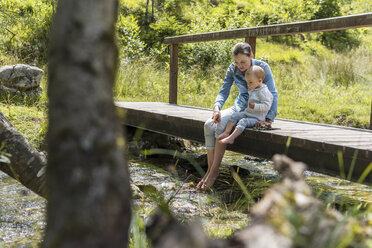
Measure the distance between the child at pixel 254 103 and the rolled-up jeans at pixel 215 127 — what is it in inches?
6.2

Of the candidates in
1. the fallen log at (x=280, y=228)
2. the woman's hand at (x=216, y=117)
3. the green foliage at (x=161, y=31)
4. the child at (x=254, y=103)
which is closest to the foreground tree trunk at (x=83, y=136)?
the fallen log at (x=280, y=228)

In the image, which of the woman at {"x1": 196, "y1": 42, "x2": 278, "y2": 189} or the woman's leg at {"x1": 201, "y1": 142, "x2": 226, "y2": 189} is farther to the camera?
the woman's leg at {"x1": 201, "y1": 142, "x2": 226, "y2": 189}

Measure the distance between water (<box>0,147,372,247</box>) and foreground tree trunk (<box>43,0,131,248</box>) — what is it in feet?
4.28

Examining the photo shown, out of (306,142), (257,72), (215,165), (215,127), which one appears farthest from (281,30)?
(306,142)

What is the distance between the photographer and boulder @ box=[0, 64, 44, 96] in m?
7.59

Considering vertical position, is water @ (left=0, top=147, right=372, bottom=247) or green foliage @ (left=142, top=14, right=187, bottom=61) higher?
green foliage @ (left=142, top=14, right=187, bottom=61)

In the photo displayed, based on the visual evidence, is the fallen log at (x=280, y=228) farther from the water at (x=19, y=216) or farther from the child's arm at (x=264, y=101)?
the child's arm at (x=264, y=101)

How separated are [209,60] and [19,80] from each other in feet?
18.3

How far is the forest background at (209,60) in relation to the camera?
7605 millimetres

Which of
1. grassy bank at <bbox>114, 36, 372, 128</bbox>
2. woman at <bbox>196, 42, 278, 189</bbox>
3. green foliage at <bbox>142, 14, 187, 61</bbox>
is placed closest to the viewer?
woman at <bbox>196, 42, 278, 189</bbox>

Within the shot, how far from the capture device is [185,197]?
7.12 ft

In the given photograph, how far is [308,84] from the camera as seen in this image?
9.42 metres

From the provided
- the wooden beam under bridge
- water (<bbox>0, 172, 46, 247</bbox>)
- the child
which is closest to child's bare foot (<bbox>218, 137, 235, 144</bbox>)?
the child

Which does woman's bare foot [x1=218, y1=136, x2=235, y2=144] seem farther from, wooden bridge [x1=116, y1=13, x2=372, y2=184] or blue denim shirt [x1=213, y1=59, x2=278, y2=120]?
blue denim shirt [x1=213, y1=59, x2=278, y2=120]
